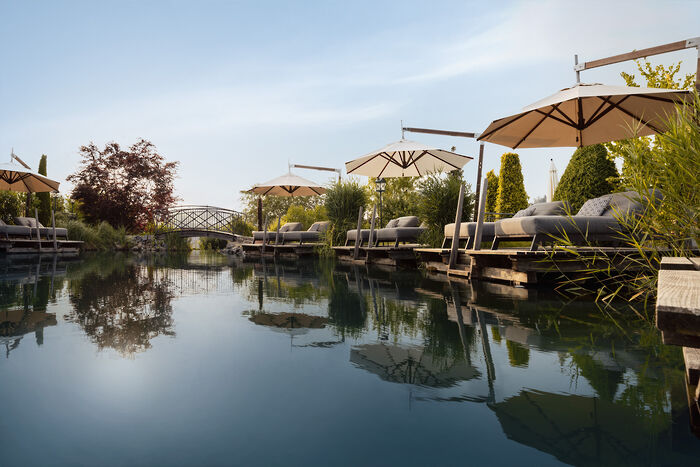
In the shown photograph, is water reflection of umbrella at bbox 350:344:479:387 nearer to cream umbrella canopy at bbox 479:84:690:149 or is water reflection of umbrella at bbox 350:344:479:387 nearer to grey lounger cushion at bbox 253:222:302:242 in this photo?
cream umbrella canopy at bbox 479:84:690:149

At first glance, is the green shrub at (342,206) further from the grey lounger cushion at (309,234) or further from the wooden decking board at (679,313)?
the wooden decking board at (679,313)

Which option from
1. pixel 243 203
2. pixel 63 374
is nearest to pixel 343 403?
pixel 63 374

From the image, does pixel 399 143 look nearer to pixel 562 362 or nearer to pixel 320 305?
pixel 320 305

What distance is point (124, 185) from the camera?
21.0m

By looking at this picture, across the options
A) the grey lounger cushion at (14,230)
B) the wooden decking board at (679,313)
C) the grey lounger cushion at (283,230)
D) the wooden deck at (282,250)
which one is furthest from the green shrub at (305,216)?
the wooden decking board at (679,313)

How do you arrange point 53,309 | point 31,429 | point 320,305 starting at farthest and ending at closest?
1. point 320,305
2. point 53,309
3. point 31,429

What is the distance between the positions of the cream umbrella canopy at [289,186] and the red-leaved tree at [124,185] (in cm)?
971

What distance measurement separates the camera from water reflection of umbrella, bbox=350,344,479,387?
6.07 ft

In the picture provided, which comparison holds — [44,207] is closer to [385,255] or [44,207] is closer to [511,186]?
[385,255]

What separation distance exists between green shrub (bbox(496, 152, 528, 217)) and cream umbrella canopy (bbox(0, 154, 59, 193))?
47.4 feet

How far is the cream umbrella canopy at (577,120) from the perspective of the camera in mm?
5172

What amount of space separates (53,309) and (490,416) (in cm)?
387

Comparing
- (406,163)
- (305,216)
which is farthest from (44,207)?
(406,163)

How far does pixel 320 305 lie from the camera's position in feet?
13.1
